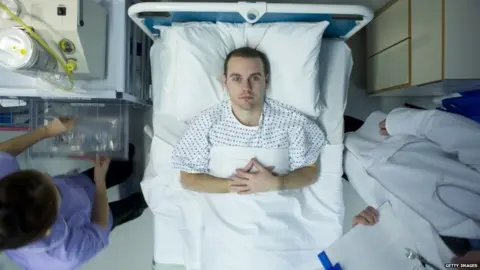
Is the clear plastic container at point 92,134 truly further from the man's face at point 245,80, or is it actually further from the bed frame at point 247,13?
the man's face at point 245,80

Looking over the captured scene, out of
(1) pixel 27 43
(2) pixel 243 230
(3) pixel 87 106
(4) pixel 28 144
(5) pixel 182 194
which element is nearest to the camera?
(1) pixel 27 43

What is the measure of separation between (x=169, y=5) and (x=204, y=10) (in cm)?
13

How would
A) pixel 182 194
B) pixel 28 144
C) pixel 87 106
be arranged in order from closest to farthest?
pixel 28 144 < pixel 182 194 < pixel 87 106

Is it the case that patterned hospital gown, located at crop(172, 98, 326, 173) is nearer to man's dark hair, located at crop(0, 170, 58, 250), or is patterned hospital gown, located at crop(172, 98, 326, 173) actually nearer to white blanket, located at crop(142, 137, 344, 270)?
white blanket, located at crop(142, 137, 344, 270)

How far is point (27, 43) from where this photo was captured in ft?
4.24

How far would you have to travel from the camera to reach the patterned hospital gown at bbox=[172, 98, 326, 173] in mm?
1709

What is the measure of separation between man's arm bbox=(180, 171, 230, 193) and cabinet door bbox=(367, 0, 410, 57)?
1084mm

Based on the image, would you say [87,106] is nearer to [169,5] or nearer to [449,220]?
[169,5]

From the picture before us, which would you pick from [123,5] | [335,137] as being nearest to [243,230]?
[335,137]

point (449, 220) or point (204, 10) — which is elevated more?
point (204, 10)

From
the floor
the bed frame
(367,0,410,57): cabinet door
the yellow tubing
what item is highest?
(367,0,410,57): cabinet door

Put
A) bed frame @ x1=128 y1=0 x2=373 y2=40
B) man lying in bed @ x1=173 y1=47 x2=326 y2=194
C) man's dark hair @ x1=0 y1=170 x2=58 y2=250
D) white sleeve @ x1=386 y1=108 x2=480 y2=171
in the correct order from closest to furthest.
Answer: man's dark hair @ x1=0 y1=170 x2=58 y2=250
white sleeve @ x1=386 y1=108 x2=480 y2=171
bed frame @ x1=128 y1=0 x2=373 y2=40
man lying in bed @ x1=173 y1=47 x2=326 y2=194

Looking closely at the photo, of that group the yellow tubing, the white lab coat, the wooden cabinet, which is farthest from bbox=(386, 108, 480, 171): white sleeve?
the yellow tubing

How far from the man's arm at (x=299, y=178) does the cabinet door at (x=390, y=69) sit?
24.0 inches
